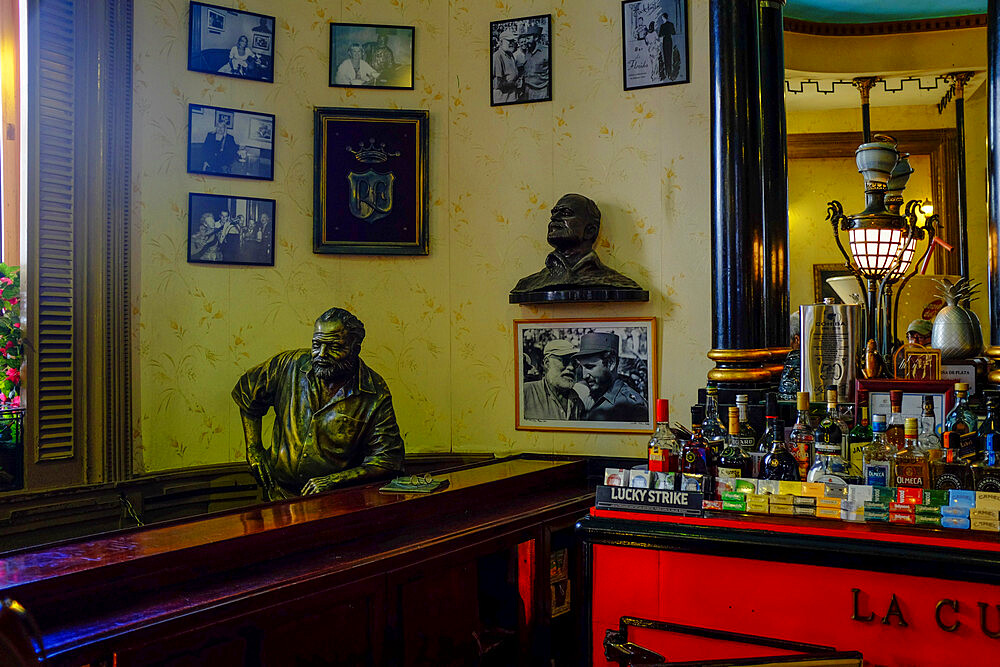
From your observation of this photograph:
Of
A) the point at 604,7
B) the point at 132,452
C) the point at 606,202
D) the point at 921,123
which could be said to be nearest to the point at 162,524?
the point at 132,452

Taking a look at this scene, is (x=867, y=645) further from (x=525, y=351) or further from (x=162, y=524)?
(x=525, y=351)

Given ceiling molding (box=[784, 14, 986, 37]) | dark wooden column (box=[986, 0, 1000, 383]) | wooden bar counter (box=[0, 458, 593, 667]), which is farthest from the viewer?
ceiling molding (box=[784, 14, 986, 37])

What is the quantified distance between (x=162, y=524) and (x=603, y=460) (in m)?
2.44

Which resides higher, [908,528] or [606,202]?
[606,202]

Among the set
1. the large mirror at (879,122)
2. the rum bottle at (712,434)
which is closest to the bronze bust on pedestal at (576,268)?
the rum bottle at (712,434)

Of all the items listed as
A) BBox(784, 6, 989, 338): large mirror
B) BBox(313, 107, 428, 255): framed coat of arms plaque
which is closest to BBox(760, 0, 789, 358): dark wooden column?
BBox(313, 107, 428, 255): framed coat of arms plaque

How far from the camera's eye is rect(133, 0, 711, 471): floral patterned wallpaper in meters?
4.04

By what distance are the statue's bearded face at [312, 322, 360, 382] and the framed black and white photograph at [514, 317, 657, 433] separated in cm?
134

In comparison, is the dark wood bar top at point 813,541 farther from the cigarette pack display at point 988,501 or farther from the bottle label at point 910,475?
the bottle label at point 910,475

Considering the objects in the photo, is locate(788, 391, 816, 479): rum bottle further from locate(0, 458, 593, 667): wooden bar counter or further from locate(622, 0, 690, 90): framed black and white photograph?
locate(622, 0, 690, 90): framed black and white photograph

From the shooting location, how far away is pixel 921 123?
8227 mm

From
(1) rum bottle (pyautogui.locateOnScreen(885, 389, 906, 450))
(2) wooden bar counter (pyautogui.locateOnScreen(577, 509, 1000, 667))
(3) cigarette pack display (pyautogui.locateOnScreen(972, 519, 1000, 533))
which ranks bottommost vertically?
(2) wooden bar counter (pyautogui.locateOnScreen(577, 509, 1000, 667))

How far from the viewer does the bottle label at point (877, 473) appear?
7.28 ft

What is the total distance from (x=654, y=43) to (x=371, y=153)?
5.31ft
